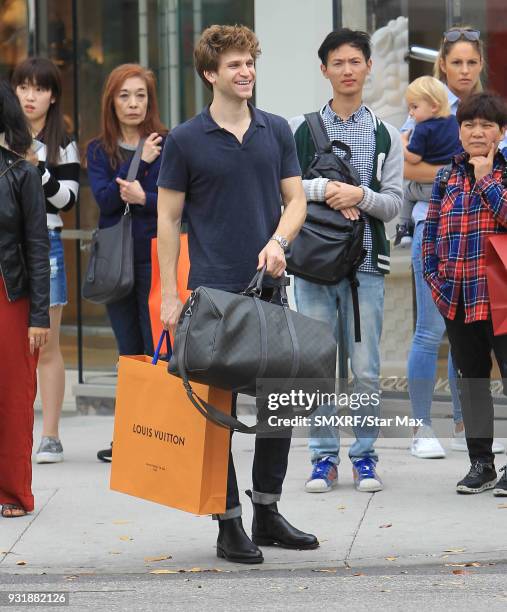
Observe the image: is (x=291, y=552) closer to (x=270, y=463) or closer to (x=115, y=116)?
(x=270, y=463)

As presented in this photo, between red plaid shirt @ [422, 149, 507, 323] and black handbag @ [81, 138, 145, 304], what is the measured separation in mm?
1626

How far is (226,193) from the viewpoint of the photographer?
18.4 feet

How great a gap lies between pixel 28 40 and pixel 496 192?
5270 millimetres

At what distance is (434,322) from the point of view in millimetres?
7848

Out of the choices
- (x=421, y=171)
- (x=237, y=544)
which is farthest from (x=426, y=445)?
(x=237, y=544)

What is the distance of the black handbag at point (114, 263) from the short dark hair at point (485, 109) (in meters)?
1.82

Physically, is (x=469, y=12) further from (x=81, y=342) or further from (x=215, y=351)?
(x=215, y=351)

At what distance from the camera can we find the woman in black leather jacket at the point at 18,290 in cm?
650

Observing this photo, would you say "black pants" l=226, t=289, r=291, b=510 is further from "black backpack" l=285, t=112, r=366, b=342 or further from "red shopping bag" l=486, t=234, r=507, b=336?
"red shopping bag" l=486, t=234, r=507, b=336

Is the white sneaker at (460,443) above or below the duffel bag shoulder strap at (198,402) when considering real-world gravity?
below

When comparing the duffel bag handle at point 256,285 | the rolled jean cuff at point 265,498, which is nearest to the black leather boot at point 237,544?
the rolled jean cuff at point 265,498

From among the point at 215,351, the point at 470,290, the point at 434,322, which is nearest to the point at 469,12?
the point at 434,322

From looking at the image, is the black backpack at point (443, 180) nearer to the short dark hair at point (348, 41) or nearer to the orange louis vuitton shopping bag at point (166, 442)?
the short dark hair at point (348, 41)

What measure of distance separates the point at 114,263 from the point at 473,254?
195cm
